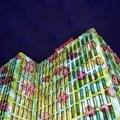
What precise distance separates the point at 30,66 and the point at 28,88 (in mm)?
11519

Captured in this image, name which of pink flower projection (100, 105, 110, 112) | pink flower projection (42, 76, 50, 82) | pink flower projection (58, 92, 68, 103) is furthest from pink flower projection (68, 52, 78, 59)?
pink flower projection (100, 105, 110, 112)

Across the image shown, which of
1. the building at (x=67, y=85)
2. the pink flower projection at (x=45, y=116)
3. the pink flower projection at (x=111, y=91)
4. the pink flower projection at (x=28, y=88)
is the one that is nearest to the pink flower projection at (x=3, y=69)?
the building at (x=67, y=85)

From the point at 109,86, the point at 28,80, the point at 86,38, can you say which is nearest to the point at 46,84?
the point at 28,80

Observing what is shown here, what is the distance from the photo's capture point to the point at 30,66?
76625mm

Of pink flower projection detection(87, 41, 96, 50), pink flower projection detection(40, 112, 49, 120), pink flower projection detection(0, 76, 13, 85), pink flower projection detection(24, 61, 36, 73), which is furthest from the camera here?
pink flower projection detection(24, 61, 36, 73)

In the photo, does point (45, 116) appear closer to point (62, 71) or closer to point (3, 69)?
point (62, 71)

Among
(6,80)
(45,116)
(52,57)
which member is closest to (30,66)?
(52,57)

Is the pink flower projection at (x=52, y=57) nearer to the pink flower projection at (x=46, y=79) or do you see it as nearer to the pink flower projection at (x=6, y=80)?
the pink flower projection at (x=46, y=79)

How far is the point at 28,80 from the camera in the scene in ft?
225

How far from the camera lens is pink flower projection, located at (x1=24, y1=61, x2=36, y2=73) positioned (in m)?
73.8

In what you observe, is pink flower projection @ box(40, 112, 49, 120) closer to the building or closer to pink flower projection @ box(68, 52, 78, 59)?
the building

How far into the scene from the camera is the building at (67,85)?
4862 centimetres

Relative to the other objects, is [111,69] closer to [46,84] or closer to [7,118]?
[46,84]

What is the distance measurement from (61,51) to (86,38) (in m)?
10.2
